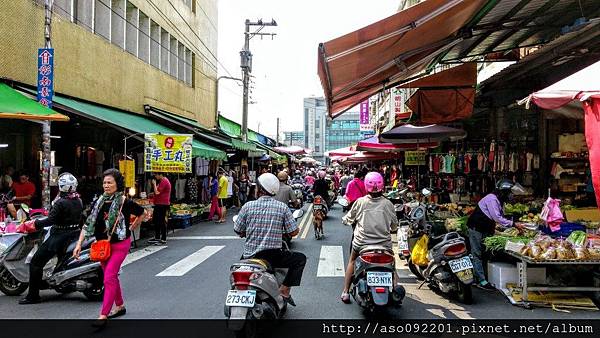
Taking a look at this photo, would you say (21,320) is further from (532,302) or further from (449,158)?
(449,158)

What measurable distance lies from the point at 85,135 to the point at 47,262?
29.0ft

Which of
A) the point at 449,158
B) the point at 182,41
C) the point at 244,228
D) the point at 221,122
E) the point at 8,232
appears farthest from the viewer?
the point at 221,122

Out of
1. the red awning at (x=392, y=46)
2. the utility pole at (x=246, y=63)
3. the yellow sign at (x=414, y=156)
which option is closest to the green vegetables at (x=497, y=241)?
the red awning at (x=392, y=46)

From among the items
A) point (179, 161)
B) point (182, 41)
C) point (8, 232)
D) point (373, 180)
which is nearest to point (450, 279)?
point (373, 180)

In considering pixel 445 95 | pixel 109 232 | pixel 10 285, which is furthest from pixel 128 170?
pixel 445 95

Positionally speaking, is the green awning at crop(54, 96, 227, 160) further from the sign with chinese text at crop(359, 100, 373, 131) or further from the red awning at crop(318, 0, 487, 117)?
the sign with chinese text at crop(359, 100, 373, 131)

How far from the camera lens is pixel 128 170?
42.3ft

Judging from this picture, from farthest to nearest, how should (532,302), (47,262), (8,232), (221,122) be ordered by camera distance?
1. (221,122)
2. (8,232)
3. (47,262)
4. (532,302)

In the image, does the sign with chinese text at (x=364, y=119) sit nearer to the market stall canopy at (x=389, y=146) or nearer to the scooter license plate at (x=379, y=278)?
the market stall canopy at (x=389, y=146)

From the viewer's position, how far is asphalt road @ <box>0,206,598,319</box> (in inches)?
253

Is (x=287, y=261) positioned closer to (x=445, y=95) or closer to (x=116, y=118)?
(x=445, y=95)

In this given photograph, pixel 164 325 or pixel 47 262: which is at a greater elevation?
pixel 47 262

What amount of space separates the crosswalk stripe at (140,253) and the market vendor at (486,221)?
6815mm

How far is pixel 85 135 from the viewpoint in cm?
1525
